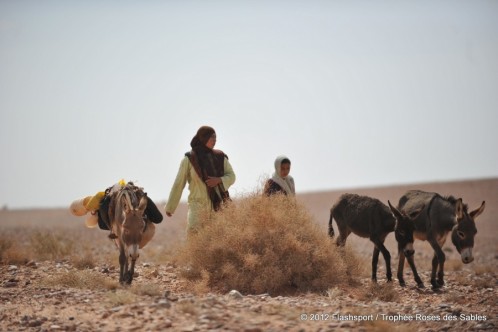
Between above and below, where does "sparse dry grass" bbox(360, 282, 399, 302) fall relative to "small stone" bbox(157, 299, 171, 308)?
below

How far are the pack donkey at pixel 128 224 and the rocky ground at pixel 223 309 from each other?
0.49 meters

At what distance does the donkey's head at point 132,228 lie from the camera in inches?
407

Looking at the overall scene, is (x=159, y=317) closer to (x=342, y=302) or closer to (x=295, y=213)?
(x=342, y=302)

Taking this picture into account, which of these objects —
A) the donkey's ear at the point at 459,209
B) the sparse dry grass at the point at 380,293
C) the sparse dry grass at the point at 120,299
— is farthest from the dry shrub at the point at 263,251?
the donkey's ear at the point at 459,209

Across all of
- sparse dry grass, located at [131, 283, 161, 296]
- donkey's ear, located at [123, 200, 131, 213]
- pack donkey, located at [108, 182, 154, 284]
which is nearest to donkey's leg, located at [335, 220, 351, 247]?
pack donkey, located at [108, 182, 154, 284]

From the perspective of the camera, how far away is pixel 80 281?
11.0m

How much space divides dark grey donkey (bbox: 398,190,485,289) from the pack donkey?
4947 millimetres

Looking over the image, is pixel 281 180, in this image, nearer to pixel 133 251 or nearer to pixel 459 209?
pixel 459 209

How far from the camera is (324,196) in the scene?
207 feet

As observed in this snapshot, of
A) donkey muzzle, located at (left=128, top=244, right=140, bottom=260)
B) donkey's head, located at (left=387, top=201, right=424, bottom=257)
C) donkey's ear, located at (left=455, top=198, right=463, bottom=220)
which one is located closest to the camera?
donkey muzzle, located at (left=128, top=244, right=140, bottom=260)

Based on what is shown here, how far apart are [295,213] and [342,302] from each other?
7.66 feet

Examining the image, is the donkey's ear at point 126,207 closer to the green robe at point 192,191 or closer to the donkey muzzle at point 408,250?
the green robe at point 192,191

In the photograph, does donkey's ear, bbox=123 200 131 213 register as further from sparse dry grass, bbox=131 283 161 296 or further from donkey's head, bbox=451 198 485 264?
donkey's head, bbox=451 198 485 264

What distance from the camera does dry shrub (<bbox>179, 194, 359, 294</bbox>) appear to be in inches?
418
